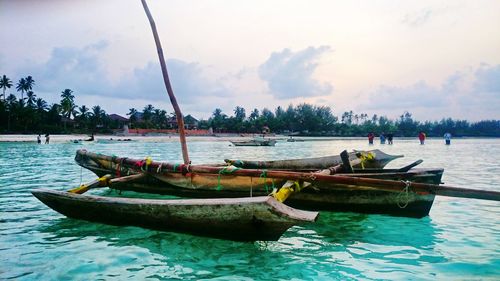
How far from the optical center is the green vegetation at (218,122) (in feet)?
211

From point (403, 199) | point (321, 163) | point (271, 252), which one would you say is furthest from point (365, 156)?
point (271, 252)

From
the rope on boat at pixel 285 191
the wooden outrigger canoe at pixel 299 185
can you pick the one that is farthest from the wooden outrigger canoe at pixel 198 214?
the wooden outrigger canoe at pixel 299 185

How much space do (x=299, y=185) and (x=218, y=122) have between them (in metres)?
90.2

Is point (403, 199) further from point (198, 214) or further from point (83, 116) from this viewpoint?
point (83, 116)

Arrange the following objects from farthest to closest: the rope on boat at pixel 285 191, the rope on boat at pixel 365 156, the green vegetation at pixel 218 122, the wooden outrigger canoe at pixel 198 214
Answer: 1. the green vegetation at pixel 218 122
2. the rope on boat at pixel 365 156
3. the rope on boat at pixel 285 191
4. the wooden outrigger canoe at pixel 198 214

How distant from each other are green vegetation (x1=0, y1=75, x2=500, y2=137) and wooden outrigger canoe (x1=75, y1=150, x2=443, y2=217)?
64.7 m

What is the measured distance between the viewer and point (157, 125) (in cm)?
8600

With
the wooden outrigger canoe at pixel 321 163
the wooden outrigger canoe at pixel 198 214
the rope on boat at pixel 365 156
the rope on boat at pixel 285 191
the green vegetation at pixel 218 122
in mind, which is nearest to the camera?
the wooden outrigger canoe at pixel 198 214

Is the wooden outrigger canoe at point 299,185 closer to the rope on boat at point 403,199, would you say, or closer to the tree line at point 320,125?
the rope on boat at point 403,199

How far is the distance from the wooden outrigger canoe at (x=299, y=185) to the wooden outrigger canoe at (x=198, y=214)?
1.40m

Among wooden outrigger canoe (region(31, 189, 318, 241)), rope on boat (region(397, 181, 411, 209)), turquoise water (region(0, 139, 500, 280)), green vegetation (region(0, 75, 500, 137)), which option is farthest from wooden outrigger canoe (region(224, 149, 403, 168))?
green vegetation (region(0, 75, 500, 137))

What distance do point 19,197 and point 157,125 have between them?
258 feet

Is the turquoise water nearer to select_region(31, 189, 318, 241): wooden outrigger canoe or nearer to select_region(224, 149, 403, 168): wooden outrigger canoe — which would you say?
select_region(31, 189, 318, 241): wooden outrigger canoe

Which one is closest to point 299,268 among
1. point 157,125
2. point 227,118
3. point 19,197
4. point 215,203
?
point 215,203
